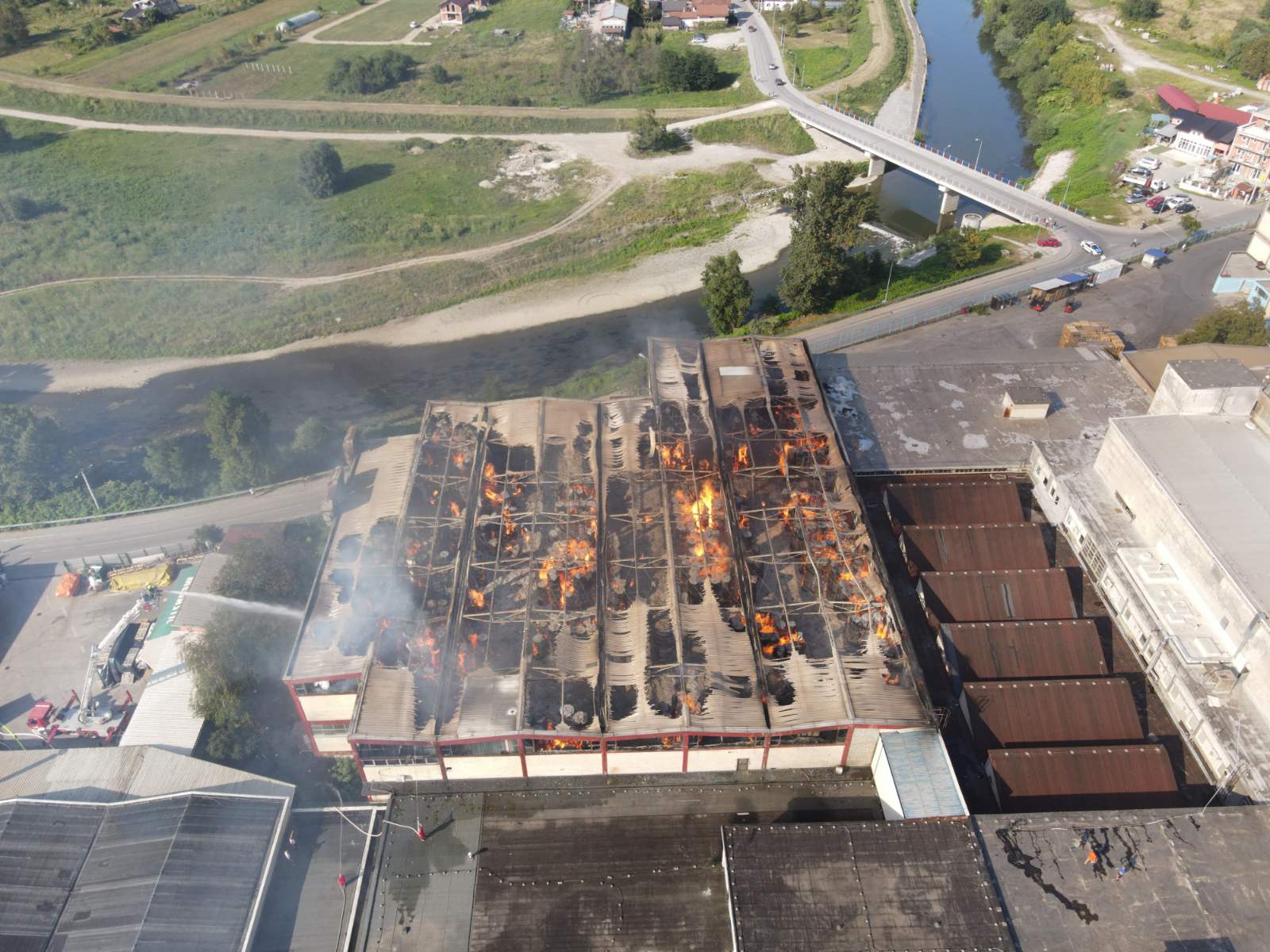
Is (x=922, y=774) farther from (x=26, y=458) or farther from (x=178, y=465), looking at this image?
(x=26, y=458)

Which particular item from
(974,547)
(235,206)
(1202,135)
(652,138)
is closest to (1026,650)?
(974,547)

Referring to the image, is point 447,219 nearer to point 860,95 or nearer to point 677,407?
point 677,407

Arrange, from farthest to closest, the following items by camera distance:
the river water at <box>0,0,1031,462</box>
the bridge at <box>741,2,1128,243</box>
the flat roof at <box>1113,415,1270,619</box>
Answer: the bridge at <box>741,2,1128,243</box> < the river water at <box>0,0,1031,462</box> < the flat roof at <box>1113,415,1270,619</box>

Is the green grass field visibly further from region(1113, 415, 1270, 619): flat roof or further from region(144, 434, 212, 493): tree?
region(1113, 415, 1270, 619): flat roof

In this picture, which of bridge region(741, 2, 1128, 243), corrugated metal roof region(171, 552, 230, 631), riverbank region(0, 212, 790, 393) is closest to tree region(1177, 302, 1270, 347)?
bridge region(741, 2, 1128, 243)

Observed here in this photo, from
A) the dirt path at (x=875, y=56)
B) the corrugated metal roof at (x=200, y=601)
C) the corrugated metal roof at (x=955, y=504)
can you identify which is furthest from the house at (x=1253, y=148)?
the corrugated metal roof at (x=200, y=601)

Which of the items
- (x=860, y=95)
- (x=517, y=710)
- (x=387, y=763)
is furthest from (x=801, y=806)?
(x=860, y=95)

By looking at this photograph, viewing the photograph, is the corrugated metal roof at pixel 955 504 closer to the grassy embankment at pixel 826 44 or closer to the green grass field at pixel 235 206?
the green grass field at pixel 235 206

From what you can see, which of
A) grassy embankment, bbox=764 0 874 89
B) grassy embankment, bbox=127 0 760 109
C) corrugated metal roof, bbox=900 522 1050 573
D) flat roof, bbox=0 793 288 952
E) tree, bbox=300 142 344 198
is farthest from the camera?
grassy embankment, bbox=764 0 874 89
